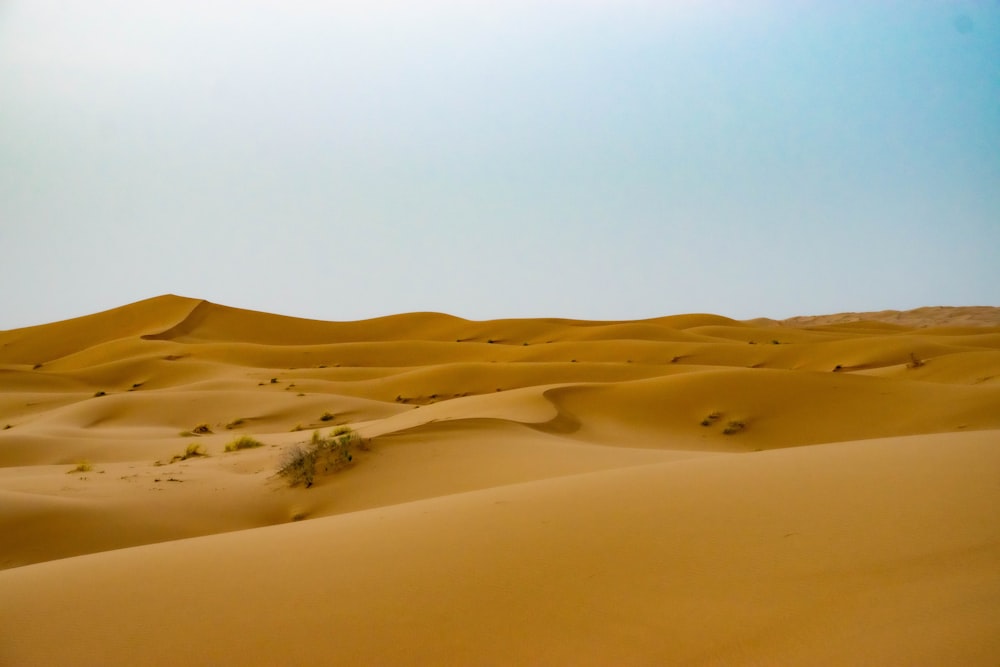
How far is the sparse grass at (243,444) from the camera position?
1311 centimetres

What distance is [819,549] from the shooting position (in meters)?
4.04

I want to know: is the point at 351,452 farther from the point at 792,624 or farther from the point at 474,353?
the point at 474,353

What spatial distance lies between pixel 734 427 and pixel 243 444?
8292 mm

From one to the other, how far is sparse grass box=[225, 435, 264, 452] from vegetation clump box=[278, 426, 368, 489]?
3.69 m

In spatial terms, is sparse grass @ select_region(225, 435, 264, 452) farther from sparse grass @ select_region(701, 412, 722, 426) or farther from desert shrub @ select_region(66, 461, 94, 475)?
sparse grass @ select_region(701, 412, 722, 426)

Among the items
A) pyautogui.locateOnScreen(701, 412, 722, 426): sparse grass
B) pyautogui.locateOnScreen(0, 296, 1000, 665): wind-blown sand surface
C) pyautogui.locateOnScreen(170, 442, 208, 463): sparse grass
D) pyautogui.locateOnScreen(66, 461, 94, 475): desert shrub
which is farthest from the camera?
pyautogui.locateOnScreen(701, 412, 722, 426): sparse grass

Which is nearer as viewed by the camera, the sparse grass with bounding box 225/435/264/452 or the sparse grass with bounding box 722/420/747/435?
the sparse grass with bounding box 225/435/264/452

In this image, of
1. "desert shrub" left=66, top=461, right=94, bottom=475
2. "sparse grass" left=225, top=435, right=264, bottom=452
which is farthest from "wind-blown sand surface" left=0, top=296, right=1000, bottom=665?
"sparse grass" left=225, top=435, right=264, bottom=452

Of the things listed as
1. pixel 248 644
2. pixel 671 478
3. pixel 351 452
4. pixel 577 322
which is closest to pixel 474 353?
pixel 577 322

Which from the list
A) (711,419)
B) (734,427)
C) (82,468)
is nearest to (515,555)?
(82,468)

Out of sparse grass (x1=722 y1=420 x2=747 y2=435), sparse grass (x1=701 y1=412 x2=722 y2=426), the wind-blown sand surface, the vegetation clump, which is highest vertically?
the vegetation clump

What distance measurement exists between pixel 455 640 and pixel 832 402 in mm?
12836

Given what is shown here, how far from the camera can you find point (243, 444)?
44.4 ft

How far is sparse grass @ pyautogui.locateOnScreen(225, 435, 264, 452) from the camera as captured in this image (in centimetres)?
1311
